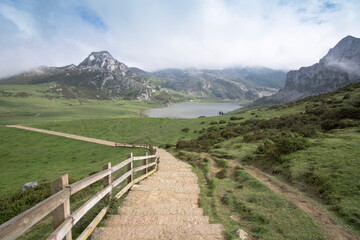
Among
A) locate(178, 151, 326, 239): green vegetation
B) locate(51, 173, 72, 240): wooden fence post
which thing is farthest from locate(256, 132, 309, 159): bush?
locate(51, 173, 72, 240): wooden fence post

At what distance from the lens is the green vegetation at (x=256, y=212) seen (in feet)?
18.2

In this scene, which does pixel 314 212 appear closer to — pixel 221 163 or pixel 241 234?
pixel 241 234

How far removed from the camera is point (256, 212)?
22.2ft

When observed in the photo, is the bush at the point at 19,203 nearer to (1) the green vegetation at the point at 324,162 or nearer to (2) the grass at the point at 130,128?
(1) the green vegetation at the point at 324,162

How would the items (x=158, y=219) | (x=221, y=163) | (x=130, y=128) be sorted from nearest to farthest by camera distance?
(x=158, y=219)
(x=221, y=163)
(x=130, y=128)

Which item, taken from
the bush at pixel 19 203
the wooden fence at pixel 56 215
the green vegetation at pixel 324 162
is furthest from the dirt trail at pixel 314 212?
the bush at pixel 19 203

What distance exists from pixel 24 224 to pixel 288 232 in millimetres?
6598

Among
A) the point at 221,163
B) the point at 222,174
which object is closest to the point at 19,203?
the point at 222,174

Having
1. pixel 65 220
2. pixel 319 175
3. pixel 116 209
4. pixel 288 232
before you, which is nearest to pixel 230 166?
pixel 319 175

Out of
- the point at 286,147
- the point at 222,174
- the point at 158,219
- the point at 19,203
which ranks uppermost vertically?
the point at 286,147

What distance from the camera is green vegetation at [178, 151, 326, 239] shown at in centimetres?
555

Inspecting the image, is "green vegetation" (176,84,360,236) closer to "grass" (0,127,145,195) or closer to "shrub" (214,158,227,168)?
"shrub" (214,158,227,168)

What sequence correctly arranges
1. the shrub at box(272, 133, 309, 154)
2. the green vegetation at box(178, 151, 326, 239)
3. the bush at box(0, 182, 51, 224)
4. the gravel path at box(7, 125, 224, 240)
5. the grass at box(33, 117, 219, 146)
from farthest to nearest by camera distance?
the grass at box(33, 117, 219, 146) → the shrub at box(272, 133, 309, 154) → the bush at box(0, 182, 51, 224) → the green vegetation at box(178, 151, 326, 239) → the gravel path at box(7, 125, 224, 240)

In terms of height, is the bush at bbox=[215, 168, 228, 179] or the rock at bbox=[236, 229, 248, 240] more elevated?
the rock at bbox=[236, 229, 248, 240]
